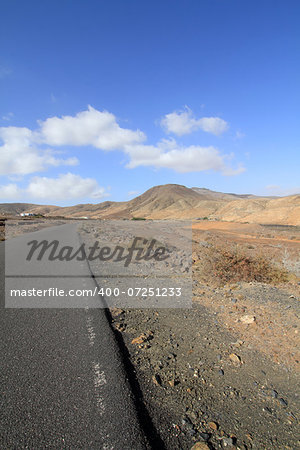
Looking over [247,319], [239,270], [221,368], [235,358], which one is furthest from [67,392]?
[239,270]

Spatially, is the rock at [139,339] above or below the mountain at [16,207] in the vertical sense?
below

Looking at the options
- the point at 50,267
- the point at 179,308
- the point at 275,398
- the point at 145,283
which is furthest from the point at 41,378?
the point at 50,267

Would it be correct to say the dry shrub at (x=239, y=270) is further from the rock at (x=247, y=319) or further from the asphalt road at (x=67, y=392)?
the asphalt road at (x=67, y=392)

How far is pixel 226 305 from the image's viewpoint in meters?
5.68

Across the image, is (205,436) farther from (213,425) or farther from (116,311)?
(116,311)

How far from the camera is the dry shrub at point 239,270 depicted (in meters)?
7.45

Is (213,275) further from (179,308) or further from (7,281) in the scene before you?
(7,281)

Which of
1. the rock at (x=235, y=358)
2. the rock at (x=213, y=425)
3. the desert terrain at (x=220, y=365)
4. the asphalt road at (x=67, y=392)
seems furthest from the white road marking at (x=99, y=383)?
the rock at (x=235, y=358)

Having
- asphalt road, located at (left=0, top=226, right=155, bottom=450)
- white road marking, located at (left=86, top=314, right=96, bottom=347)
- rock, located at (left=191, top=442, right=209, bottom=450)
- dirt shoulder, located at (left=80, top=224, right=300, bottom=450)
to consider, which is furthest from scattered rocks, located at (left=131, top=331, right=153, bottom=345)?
rock, located at (left=191, top=442, right=209, bottom=450)

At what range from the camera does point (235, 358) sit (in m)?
3.63

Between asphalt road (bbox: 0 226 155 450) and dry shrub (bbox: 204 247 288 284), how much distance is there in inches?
167

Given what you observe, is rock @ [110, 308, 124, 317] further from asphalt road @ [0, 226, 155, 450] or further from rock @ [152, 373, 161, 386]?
rock @ [152, 373, 161, 386]

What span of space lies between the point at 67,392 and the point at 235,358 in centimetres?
231

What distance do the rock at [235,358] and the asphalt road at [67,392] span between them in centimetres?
152
